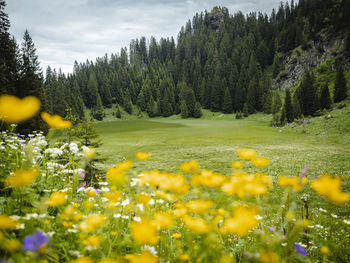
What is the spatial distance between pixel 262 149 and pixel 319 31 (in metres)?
87.3

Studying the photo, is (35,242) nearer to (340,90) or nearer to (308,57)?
(340,90)

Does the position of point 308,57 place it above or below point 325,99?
above

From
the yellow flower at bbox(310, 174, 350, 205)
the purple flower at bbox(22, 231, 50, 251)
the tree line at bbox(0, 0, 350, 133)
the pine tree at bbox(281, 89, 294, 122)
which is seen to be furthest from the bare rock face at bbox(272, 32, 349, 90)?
the purple flower at bbox(22, 231, 50, 251)

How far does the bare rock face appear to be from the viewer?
6769 cm

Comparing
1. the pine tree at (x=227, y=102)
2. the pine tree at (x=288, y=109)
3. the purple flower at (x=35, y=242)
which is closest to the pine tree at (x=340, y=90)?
the pine tree at (x=288, y=109)

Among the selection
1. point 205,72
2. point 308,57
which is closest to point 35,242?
point 308,57

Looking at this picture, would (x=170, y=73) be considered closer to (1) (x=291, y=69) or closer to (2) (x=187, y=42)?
(2) (x=187, y=42)

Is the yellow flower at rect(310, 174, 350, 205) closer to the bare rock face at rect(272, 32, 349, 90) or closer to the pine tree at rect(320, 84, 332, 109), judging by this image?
the pine tree at rect(320, 84, 332, 109)

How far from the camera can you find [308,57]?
3041 inches

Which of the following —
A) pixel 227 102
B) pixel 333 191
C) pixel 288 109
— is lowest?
A: pixel 333 191

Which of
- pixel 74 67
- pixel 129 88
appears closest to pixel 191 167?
pixel 129 88

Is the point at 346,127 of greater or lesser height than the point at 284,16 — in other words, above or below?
below

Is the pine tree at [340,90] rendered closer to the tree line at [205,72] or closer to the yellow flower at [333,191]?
the tree line at [205,72]

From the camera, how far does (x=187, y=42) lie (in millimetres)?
119312
